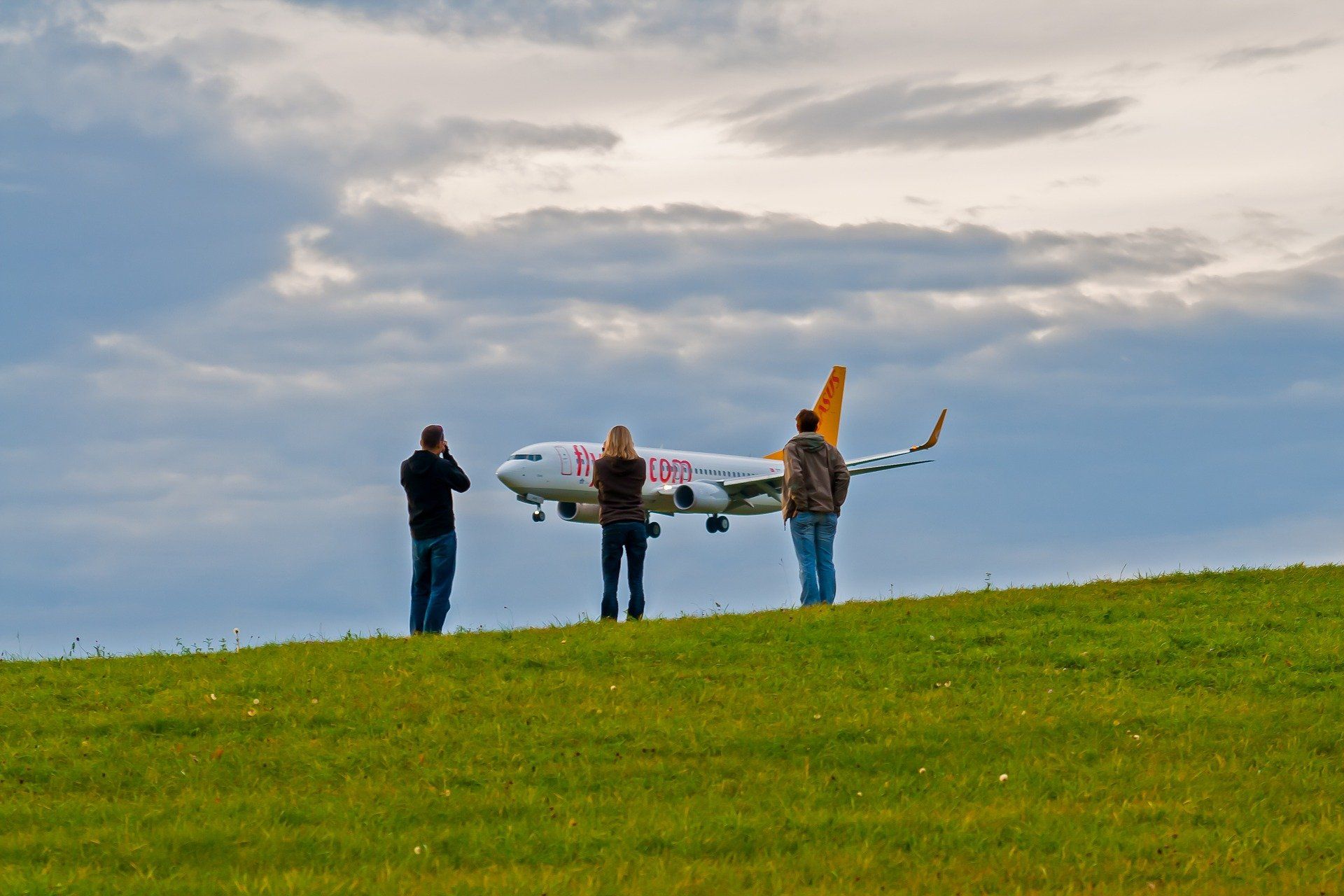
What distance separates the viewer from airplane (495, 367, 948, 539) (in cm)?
4966

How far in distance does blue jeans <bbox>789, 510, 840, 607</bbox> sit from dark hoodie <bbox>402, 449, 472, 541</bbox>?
4159 mm

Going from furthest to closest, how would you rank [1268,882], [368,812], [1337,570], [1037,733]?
[1337,570]
[1037,733]
[368,812]
[1268,882]

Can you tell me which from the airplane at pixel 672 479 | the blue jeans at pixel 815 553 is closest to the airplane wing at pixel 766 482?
the airplane at pixel 672 479

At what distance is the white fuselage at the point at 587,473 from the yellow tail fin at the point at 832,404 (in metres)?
8.45

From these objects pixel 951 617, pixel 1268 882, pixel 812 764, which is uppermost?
pixel 951 617

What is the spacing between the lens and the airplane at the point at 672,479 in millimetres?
49656

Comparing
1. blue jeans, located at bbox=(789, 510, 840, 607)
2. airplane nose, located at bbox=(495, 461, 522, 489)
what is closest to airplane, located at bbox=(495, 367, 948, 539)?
airplane nose, located at bbox=(495, 461, 522, 489)

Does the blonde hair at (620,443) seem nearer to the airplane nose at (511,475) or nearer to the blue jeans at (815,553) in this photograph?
the blue jeans at (815,553)

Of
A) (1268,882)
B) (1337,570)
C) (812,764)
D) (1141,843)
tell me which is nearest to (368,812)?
(812,764)

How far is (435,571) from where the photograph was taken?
1548 cm

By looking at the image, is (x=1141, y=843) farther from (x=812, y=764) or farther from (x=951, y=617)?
(x=951, y=617)

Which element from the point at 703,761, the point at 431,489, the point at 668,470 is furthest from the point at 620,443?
the point at 668,470

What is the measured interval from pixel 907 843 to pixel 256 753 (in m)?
4.86

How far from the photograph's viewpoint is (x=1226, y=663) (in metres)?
12.9
